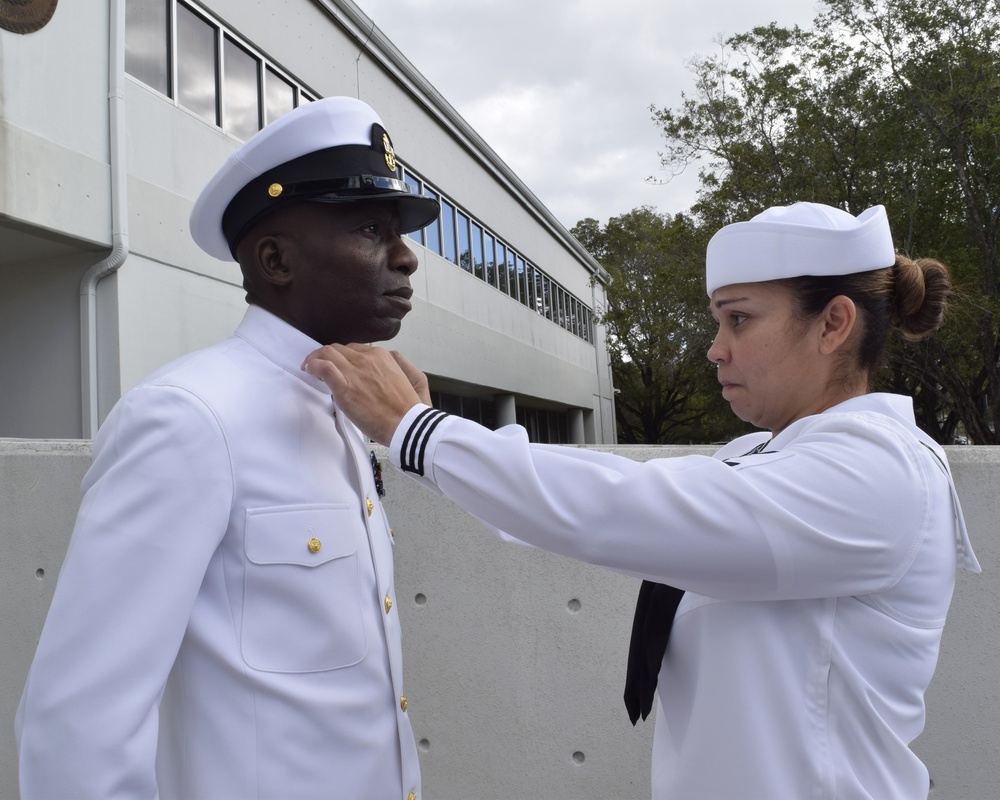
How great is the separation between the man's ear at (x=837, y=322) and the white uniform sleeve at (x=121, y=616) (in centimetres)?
123

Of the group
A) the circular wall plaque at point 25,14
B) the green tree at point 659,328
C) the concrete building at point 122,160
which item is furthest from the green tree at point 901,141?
the circular wall plaque at point 25,14

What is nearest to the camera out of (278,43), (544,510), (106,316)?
(544,510)

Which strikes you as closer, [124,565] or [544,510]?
[124,565]

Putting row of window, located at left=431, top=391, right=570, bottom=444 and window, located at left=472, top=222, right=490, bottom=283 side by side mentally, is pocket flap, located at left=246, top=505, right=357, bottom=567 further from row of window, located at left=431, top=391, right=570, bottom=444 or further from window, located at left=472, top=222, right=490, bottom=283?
window, located at left=472, top=222, right=490, bottom=283

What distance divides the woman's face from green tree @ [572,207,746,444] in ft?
57.3

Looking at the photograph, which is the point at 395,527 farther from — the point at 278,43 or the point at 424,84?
the point at 424,84

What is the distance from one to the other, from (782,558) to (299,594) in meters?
0.89

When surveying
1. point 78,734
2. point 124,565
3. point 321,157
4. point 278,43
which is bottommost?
point 78,734

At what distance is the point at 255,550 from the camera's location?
1551 mm

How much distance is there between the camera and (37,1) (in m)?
7.67

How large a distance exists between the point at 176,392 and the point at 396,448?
0.42 m

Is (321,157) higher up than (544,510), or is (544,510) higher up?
(321,157)

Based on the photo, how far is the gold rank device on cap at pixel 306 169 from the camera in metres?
1.79

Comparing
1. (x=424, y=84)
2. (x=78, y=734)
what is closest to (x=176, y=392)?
(x=78, y=734)
